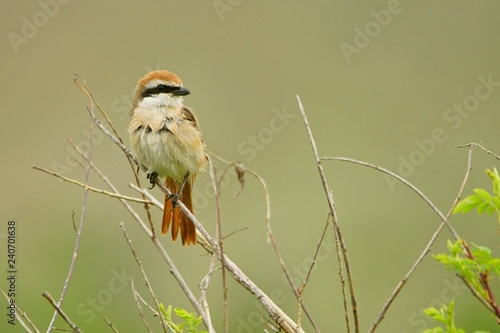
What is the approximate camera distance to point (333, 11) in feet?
48.1

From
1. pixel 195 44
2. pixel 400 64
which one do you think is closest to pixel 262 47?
pixel 195 44

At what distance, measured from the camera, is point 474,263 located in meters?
1.97

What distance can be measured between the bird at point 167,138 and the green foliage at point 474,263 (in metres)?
2.68

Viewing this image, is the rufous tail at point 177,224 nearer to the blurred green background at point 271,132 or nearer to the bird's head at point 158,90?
the bird's head at point 158,90

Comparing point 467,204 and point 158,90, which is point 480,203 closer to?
point 467,204

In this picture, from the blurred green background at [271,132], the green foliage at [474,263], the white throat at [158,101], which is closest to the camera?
the green foliage at [474,263]

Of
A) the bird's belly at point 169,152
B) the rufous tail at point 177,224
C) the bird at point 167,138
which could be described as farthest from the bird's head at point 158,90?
the rufous tail at point 177,224

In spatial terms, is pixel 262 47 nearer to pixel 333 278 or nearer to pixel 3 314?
pixel 333 278

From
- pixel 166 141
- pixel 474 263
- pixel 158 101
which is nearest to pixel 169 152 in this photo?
pixel 166 141

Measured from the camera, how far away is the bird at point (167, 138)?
460 centimetres

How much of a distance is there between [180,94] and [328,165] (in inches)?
252

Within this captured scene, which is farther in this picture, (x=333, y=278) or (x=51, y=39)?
(x=51, y=39)

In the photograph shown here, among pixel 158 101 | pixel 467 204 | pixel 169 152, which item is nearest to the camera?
pixel 467 204

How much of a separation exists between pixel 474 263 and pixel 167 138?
2.89m
